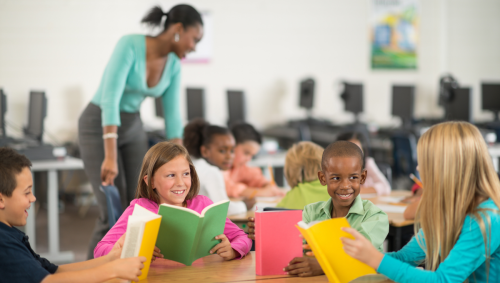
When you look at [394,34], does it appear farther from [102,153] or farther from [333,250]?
[333,250]

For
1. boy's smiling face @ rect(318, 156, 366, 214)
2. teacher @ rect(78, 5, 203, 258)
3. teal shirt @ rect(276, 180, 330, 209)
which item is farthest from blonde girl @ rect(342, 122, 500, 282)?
teacher @ rect(78, 5, 203, 258)

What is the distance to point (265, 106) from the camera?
644 centimetres

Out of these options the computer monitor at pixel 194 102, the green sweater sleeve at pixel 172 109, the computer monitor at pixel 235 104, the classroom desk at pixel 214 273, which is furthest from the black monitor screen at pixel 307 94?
the classroom desk at pixel 214 273

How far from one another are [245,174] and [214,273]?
6.57 feet

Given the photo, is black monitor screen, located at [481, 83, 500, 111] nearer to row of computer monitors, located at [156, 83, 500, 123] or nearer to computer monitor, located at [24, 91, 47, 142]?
row of computer monitors, located at [156, 83, 500, 123]

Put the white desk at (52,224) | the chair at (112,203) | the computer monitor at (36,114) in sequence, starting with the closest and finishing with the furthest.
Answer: the chair at (112,203) → the white desk at (52,224) → the computer monitor at (36,114)

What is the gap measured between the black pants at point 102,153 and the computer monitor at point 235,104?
311cm

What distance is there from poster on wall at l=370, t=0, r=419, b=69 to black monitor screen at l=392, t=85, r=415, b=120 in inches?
26.1

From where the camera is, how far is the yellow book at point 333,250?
1.23 m

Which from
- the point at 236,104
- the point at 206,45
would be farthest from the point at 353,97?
the point at 206,45

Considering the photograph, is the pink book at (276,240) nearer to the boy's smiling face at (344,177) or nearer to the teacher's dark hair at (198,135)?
the boy's smiling face at (344,177)

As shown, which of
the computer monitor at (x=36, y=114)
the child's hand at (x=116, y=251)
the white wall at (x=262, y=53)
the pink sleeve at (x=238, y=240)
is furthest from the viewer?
the white wall at (x=262, y=53)

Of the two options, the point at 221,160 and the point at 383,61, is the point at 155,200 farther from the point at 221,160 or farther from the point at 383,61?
the point at 383,61

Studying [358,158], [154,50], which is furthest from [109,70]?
[358,158]
